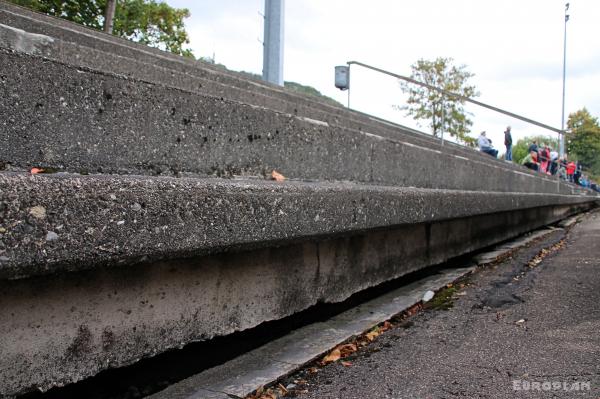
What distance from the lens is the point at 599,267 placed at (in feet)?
14.1

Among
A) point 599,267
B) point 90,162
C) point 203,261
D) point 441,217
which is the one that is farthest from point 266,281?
point 599,267

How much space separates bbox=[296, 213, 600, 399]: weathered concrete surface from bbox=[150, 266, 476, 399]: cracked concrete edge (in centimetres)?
13

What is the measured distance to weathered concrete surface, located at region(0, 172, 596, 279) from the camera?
46.0 inches

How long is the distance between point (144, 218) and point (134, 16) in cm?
1484

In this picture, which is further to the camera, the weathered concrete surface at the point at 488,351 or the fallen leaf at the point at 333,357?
the fallen leaf at the point at 333,357

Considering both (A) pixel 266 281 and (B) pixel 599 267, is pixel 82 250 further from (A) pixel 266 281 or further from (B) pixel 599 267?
(B) pixel 599 267

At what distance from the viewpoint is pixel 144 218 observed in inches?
56.5

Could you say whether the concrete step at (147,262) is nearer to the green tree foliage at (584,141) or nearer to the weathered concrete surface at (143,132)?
the weathered concrete surface at (143,132)

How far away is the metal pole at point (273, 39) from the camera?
1083cm

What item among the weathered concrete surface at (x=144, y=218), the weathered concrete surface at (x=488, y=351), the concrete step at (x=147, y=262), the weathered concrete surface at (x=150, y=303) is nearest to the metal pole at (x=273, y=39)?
the weathered concrete surface at (x=488, y=351)

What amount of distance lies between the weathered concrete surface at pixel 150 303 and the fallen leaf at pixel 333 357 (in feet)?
0.91

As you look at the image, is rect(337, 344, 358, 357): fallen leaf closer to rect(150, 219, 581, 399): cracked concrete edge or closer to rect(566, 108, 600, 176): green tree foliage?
rect(150, 219, 581, 399): cracked concrete edge

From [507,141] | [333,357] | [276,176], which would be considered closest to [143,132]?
[276,176]

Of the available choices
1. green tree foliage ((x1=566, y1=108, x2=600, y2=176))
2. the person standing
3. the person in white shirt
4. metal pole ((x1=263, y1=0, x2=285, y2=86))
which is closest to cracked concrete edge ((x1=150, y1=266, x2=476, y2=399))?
green tree foliage ((x1=566, y1=108, x2=600, y2=176))
